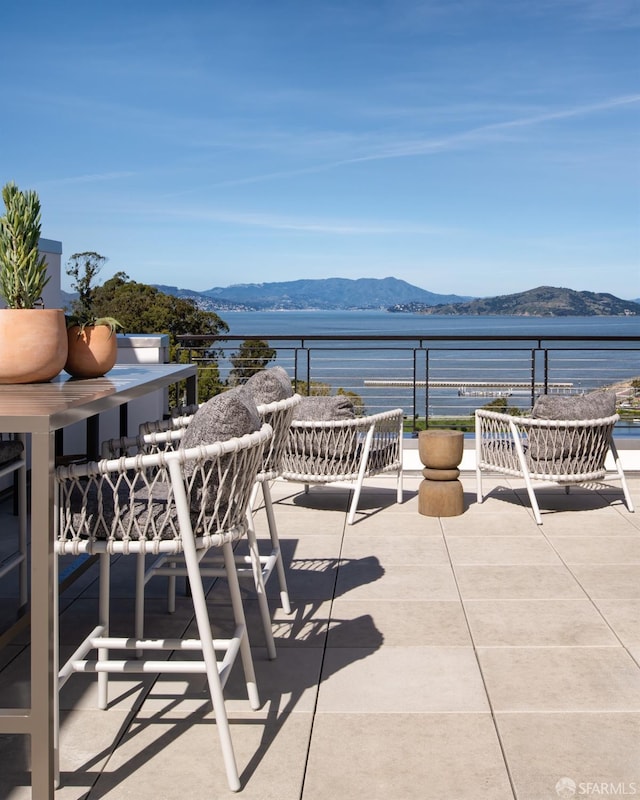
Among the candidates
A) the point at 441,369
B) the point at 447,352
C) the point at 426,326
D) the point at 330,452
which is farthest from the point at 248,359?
the point at 426,326

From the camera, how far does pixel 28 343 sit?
7.97ft

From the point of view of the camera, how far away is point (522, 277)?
48.4 metres

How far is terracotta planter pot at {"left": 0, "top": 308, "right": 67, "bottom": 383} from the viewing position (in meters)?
2.41

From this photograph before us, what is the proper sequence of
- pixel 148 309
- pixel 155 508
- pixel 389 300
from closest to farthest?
pixel 155 508 < pixel 148 309 < pixel 389 300

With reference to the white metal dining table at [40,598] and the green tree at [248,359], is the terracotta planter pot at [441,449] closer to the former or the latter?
the green tree at [248,359]

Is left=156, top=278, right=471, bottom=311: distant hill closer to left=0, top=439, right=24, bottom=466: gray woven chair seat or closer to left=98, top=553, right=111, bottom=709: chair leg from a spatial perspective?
left=0, top=439, right=24, bottom=466: gray woven chair seat

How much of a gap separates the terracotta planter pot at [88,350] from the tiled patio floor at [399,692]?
92 cm

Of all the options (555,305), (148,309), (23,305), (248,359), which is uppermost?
(555,305)

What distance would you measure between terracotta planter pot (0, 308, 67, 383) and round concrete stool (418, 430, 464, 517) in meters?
2.73

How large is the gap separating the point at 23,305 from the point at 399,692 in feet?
5.02

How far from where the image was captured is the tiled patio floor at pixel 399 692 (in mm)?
2037

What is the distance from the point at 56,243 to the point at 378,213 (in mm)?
39501

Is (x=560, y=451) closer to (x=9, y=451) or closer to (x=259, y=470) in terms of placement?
(x=259, y=470)

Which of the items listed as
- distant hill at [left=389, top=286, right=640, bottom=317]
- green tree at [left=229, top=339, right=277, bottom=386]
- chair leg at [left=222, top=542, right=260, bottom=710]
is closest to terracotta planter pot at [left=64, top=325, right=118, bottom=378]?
chair leg at [left=222, top=542, right=260, bottom=710]
